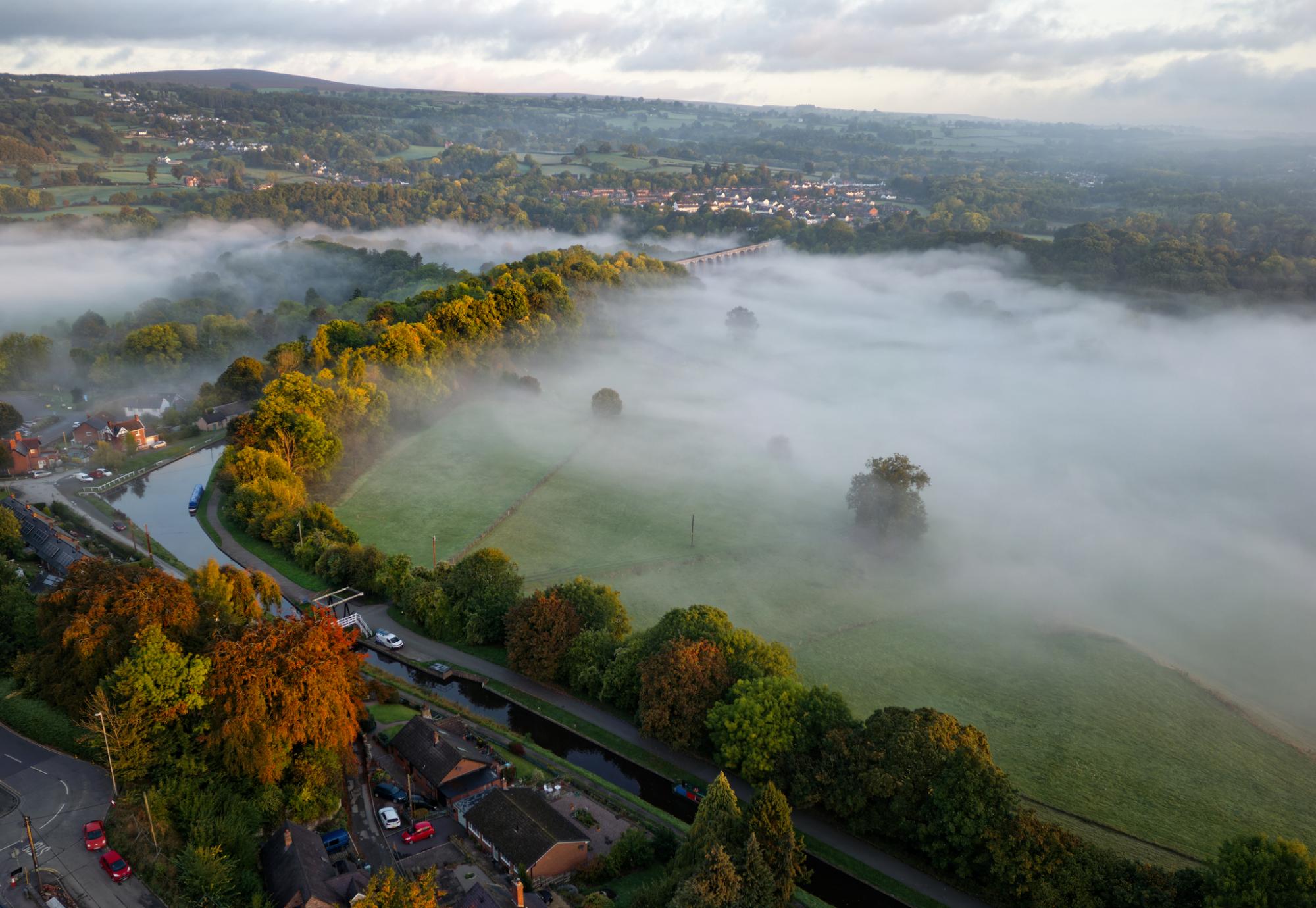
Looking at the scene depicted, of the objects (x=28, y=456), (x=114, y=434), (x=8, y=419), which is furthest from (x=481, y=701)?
(x=8, y=419)

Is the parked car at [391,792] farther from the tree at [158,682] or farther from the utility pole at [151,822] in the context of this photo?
the utility pole at [151,822]

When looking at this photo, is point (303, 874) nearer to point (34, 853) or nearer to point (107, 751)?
point (107, 751)

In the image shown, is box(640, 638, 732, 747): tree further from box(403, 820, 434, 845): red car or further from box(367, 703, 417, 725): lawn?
box(367, 703, 417, 725): lawn

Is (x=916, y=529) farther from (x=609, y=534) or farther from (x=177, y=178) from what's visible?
(x=177, y=178)

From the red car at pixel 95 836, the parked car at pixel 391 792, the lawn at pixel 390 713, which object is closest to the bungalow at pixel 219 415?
the lawn at pixel 390 713

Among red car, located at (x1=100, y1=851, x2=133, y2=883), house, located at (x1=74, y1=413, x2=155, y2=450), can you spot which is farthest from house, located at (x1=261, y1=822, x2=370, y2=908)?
house, located at (x1=74, y1=413, x2=155, y2=450)

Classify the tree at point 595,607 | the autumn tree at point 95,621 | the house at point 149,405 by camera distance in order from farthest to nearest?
the house at point 149,405, the tree at point 595,607, the autumn tree at point 95,621
